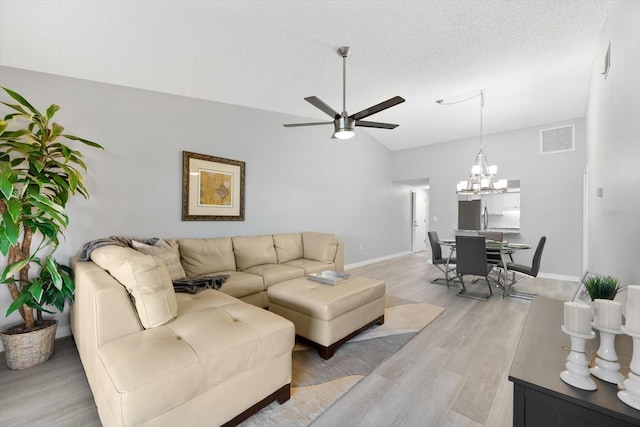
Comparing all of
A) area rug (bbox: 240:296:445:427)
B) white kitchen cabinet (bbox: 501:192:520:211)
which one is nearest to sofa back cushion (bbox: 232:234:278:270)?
area rug (bbox: 240:296:445:427)

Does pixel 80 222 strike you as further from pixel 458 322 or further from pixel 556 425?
pixel 458 322

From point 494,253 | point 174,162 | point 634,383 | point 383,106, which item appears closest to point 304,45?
point 383,106

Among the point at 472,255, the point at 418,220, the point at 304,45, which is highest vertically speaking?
the point at 304,45

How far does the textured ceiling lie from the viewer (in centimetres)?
214

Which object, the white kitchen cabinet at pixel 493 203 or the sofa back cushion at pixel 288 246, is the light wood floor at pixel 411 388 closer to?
the sofa back cushion at pixel 288 246

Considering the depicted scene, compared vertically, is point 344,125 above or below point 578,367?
above

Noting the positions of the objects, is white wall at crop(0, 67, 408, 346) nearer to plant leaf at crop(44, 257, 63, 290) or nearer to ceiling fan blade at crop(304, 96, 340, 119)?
plant leaf at crop(44, 257, 63, 290)

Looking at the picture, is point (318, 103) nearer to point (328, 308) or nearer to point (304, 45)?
point (304, 45)

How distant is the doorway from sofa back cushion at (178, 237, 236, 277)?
620cm

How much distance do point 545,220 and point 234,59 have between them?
6.06m

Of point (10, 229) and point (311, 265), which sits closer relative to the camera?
point (10, 229)

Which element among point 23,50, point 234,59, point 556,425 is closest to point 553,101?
point 234,59

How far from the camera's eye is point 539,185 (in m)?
5.25

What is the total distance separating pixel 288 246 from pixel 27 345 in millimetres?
2836
